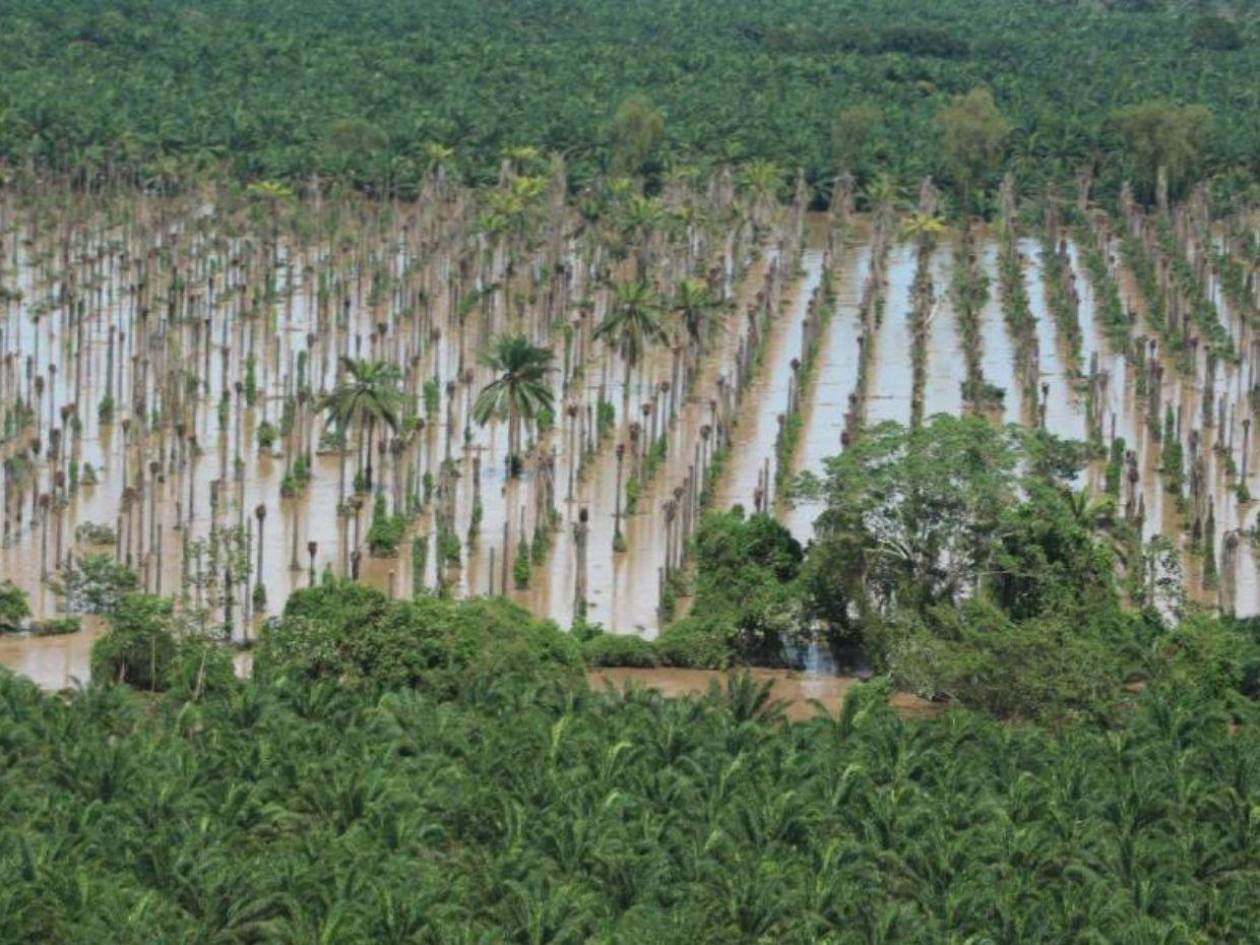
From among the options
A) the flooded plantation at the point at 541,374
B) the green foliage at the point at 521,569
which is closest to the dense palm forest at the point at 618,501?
the flooded plantation at the point at 541,374

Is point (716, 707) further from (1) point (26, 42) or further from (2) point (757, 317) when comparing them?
(1) point (26, 42)

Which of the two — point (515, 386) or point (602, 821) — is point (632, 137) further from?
point (602, 821)

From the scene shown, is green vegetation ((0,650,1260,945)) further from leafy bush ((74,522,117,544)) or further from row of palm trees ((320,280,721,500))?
row of palm trees ((320,280,721,500))

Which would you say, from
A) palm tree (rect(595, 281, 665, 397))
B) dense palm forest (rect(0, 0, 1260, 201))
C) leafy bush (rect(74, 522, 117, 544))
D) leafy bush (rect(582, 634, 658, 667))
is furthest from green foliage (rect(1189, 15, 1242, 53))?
leafy bush (rect(582, 634, 658, 667))

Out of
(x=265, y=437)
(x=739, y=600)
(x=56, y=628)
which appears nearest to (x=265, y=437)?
(x=265, y=437)

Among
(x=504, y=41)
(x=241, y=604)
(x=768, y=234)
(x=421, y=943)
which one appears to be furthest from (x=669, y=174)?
(x=421, y=943)
